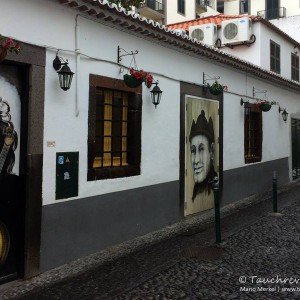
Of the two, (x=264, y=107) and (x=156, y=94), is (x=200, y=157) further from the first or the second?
(x=264, y=107)

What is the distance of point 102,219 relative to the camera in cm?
662

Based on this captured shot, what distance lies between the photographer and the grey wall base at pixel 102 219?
573cm

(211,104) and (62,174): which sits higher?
(211,104)

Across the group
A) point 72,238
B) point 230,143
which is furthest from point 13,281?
point 230,143

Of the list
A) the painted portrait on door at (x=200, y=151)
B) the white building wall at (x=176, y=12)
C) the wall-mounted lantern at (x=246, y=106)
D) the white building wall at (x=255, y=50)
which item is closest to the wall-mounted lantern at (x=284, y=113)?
the white building wall at (x=255, y=50)

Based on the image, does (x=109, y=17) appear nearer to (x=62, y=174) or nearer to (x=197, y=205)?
(x=62, y=174)

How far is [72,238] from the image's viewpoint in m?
6.05

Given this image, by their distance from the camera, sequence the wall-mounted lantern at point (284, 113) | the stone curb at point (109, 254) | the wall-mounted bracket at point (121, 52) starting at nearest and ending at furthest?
1. the stone curb at point (109, 254)
2. the wall-mounted bracket at point (121, 52)
3. the wall-mounted lantern at point (284, 113)

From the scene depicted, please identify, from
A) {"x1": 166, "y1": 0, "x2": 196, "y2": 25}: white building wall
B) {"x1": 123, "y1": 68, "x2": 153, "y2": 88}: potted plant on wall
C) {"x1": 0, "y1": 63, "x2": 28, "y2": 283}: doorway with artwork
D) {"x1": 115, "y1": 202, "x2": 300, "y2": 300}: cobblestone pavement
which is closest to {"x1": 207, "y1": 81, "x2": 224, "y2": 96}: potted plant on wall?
{"x1": 123, "y1": 68, "x2": 153, "y2": 88}: potted plant on wall

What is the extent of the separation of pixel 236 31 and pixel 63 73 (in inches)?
430

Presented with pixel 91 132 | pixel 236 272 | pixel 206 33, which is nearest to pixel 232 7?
pixel 206 33

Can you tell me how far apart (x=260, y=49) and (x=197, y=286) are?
11.5 meters

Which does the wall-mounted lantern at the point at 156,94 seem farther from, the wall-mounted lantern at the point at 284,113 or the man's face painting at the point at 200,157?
the wall-mounted lantern at the point at 284,113

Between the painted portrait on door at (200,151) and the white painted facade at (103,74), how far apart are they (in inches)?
21.4
